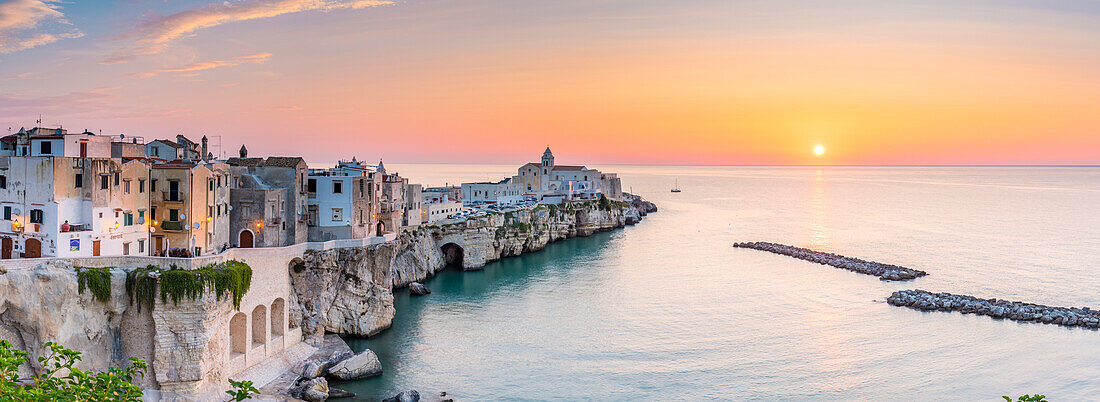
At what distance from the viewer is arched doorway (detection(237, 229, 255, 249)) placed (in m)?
37.5

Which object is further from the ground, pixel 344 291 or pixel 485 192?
pixel 485 192

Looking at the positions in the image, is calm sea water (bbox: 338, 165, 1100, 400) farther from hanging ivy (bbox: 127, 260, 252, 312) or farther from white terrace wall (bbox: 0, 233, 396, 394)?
hanging ivy (bbox: 127, 260, 252, 312)

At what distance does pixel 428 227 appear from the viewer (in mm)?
62031

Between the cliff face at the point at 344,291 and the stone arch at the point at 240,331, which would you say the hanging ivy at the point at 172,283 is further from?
the cliff face at the point at 344,291

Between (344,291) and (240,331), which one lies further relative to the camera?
(344,291)

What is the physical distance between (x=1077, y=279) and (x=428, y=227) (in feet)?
172

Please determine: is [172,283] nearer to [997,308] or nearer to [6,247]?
[6,247]

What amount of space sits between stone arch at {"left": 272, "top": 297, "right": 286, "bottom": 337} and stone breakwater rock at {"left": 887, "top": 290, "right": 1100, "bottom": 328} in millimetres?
39024

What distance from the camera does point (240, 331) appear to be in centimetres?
3195

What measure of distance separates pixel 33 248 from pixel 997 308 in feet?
172

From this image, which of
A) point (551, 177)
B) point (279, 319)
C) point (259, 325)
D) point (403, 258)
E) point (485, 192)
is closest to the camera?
point (259, 325)

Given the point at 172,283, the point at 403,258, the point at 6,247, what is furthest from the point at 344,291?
the point at 403,258

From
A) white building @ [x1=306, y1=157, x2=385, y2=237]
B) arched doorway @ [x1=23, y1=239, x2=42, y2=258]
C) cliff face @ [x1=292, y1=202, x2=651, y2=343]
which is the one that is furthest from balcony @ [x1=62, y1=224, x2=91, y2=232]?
white building @ [x1=306, y1=157, x2=385, y2=237]

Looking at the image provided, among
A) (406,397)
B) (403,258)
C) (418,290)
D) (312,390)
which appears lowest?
(406,397)
